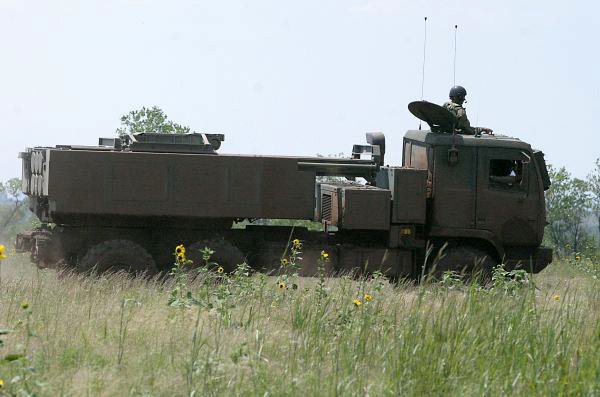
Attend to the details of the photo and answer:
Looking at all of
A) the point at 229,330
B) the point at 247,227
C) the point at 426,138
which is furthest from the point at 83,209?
the point at 229,330

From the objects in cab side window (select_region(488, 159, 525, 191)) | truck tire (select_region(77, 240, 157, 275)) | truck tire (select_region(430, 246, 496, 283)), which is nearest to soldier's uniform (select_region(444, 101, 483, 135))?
cab side window (select_region(488, 159, 525, 191))

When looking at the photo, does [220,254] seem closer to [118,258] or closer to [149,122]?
[118,258]

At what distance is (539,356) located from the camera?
756 cm

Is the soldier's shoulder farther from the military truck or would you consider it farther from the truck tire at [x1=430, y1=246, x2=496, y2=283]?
the truck tire at [x1=430, y1=246, x2=496, y2=283]

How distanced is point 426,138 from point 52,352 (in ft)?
30.0

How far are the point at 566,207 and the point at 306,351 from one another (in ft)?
174

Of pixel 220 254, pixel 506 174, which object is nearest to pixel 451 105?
pixel 506 174

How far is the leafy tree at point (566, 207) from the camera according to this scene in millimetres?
58750

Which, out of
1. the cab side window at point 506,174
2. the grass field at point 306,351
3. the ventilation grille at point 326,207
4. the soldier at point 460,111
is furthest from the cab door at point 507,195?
Answer: the grass field at point 306,351

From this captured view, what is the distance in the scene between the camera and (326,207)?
52.4 ft

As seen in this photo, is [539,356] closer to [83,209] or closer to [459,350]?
[459,350]

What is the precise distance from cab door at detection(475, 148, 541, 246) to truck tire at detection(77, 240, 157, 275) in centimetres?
505

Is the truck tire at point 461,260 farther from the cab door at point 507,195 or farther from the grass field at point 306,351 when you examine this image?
the grass field at point 306,351

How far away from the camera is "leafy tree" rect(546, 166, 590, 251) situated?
193 feet
